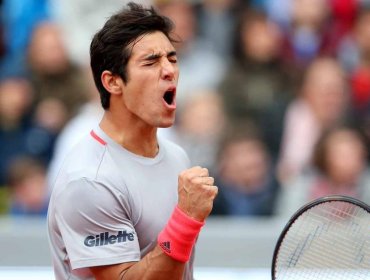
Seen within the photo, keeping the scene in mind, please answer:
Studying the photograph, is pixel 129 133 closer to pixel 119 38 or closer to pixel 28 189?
pixel 119 38

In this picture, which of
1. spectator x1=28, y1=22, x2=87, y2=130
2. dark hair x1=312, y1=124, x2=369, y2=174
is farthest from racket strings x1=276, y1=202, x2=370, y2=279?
spectator x1=28, y1=22, x2=87, y2=130

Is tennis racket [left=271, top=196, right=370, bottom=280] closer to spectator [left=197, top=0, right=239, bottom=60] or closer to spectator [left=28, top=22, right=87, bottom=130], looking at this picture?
spectator [left=28, top=22, right=87, bottom=130]

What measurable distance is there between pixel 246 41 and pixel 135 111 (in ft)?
14.8

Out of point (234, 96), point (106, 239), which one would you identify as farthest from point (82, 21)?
point (106, 239)

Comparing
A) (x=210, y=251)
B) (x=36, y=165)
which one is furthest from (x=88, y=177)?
(x=36, y=165)

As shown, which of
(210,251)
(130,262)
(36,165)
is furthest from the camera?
(36,165)

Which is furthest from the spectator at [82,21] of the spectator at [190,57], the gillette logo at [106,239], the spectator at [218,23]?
the gillette logo at [106,239]

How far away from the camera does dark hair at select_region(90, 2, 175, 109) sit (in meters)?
3.67

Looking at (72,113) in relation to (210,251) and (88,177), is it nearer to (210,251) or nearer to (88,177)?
(210,251)

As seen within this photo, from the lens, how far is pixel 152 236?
368 cm

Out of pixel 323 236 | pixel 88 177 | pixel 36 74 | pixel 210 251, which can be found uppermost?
pixel 88 177

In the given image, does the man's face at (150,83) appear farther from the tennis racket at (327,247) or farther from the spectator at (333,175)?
the spectator at (333,175)

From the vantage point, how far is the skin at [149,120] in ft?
11.4

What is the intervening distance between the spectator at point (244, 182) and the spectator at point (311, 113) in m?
0.25
